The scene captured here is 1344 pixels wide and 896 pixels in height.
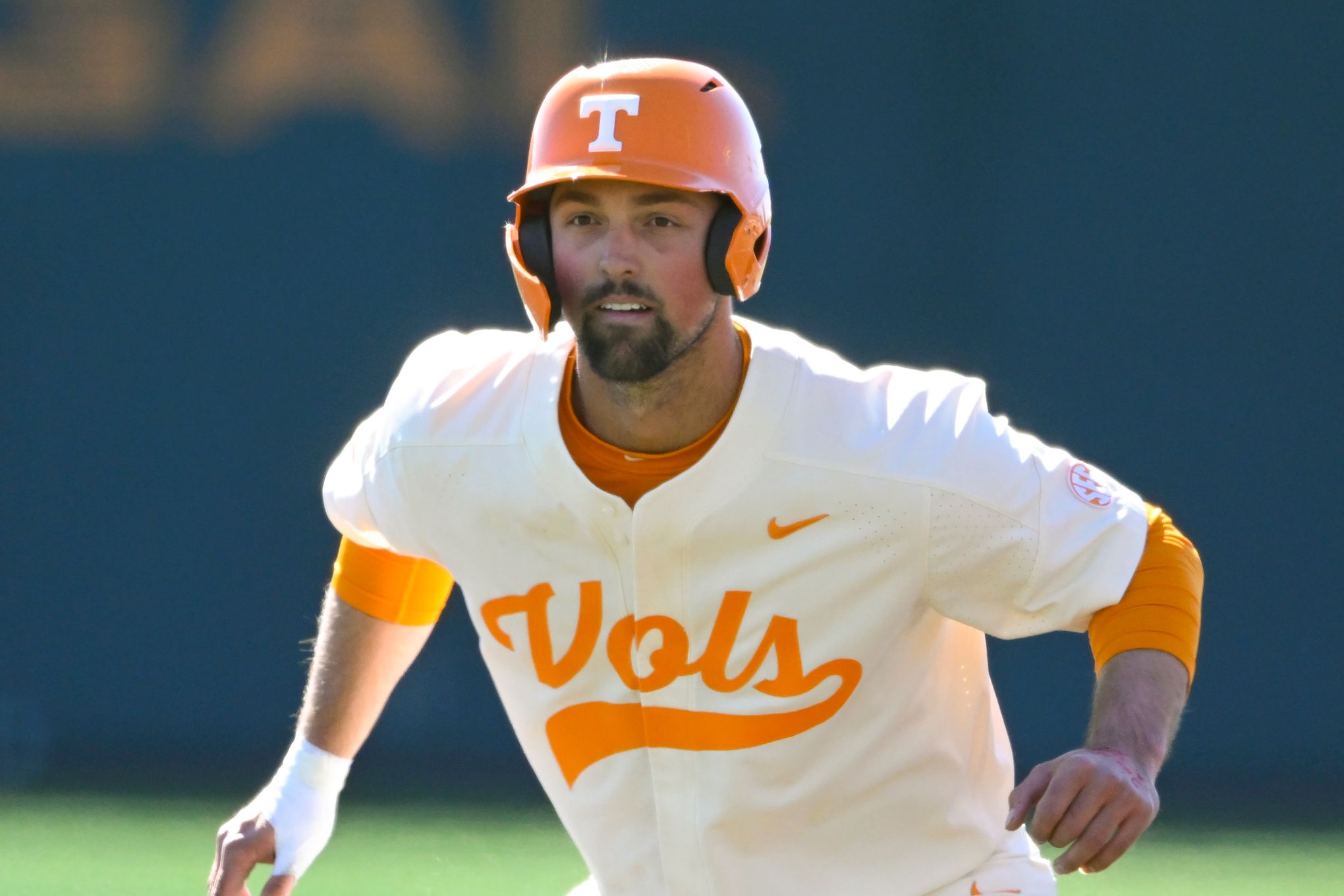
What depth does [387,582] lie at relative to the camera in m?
3.41

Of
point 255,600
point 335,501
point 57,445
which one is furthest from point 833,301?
point 335,501

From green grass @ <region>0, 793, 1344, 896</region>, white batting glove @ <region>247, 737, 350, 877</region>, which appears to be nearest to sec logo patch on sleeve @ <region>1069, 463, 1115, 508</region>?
white batting glove @ <region>247, 737, 350, 877</region>

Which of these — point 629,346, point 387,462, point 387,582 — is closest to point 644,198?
point 629,346

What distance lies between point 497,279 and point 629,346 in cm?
379

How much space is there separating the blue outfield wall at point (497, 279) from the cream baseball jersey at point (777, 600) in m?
3.42

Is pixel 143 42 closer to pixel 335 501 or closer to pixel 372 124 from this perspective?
pixel 372 124

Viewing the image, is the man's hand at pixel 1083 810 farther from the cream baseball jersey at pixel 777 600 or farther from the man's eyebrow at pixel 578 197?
the man's eyebrow at pixel 578 197

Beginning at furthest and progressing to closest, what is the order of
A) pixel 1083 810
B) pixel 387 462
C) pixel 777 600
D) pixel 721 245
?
1. pixel 387 462
2. pixel 721 245
3. pixel 777 600
4. pixel 1083 810

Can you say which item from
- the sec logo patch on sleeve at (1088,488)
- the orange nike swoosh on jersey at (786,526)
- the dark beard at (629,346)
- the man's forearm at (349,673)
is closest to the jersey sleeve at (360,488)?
the man's forearm at (349,673)

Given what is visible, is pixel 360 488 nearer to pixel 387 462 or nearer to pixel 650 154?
pixel 387 462

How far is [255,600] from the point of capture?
266 inches

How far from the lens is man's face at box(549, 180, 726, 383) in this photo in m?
2.99

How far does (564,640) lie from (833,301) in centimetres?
363

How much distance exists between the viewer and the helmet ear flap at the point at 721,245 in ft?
10.0
